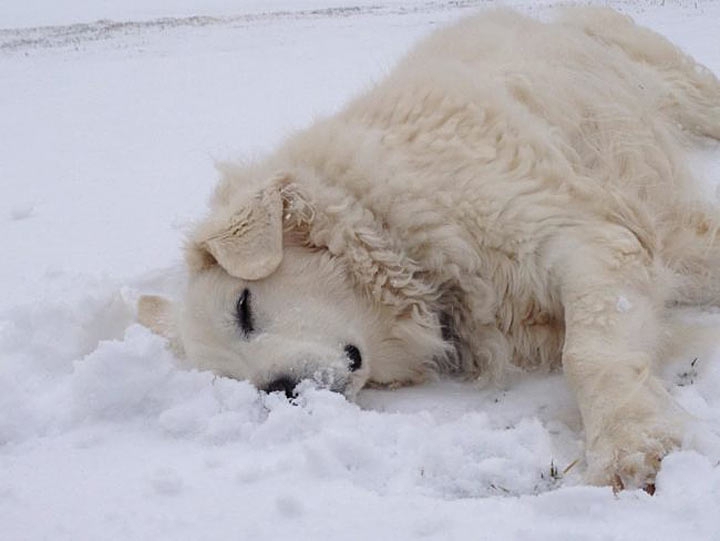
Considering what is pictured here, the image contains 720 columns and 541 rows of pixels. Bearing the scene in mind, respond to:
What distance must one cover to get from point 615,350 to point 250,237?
1490 millimetres

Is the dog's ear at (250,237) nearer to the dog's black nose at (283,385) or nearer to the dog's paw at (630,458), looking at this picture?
the dog's black nose at (283,385)

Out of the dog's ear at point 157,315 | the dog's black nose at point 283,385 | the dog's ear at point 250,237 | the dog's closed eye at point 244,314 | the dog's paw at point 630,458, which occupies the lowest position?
the dog's ear at point 157,315

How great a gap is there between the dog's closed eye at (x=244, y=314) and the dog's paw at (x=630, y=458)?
147 centimetres

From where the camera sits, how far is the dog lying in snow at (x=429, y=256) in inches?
130

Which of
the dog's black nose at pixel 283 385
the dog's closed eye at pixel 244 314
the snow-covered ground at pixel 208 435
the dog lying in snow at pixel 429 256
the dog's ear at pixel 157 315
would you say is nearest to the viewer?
the snow-covered ground at pixel 208 435

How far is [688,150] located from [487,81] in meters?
2.10

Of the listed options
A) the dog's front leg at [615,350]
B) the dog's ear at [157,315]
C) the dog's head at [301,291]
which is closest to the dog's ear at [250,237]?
the dog's head at [301,291]

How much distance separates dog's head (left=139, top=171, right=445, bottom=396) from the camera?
3379 millimetres

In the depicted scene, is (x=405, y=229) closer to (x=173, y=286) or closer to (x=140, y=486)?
(x=173, y=286)

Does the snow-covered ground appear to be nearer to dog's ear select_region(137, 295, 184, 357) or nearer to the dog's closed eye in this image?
dog's ear select_region(137, 295, 184, 357)

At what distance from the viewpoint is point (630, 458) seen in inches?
93.7

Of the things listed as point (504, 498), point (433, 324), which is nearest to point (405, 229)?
point (433, 324)

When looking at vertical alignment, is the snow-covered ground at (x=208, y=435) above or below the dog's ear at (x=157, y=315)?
above

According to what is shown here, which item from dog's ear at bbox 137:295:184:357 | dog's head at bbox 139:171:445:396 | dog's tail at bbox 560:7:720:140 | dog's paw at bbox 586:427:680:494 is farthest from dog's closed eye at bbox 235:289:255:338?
dog's tail at bbox 560:7:720:140
